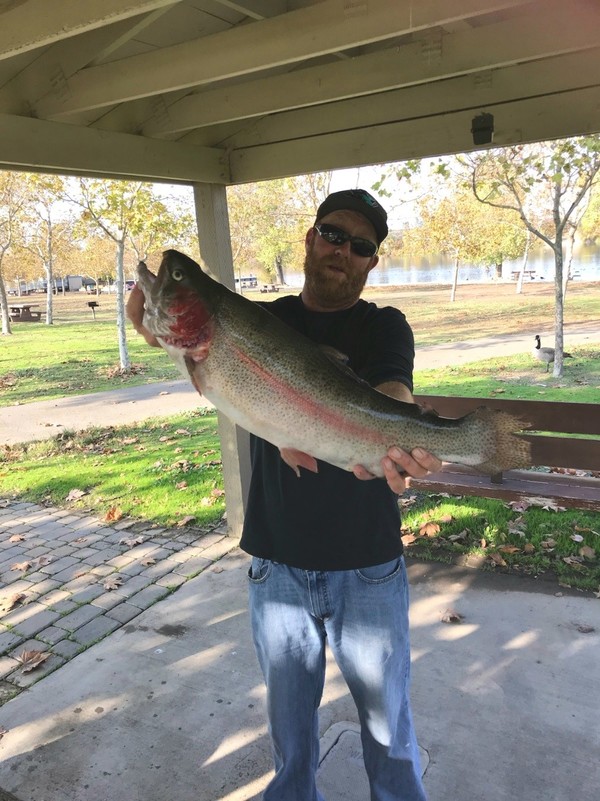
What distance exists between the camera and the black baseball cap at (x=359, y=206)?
2.29m

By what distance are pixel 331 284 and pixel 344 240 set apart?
173 mm

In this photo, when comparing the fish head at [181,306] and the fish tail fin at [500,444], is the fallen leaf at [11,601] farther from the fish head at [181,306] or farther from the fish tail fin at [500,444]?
the fish tail fin at [500,444]

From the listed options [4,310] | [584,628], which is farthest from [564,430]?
[4,310]

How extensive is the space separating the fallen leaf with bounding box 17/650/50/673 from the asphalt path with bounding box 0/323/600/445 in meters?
6.13

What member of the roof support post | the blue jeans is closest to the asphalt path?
the roof support post

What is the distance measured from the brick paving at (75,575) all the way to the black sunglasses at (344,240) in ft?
11.2

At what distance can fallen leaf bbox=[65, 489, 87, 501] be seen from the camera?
7035mm

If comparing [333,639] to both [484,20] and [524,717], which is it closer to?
[524,717]

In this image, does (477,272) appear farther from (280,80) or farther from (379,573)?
(379,573)

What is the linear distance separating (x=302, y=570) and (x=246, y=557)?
3239mm

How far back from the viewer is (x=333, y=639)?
229 centimetres

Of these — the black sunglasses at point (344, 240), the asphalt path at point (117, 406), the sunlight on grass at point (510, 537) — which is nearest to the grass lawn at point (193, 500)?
the sunlight on grass at point (510, 537)

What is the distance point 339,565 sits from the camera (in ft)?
7.11

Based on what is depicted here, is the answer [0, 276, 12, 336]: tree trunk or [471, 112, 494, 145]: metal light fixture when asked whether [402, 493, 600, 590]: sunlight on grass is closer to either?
[471, 112, 494, 145]: metal light fixture
